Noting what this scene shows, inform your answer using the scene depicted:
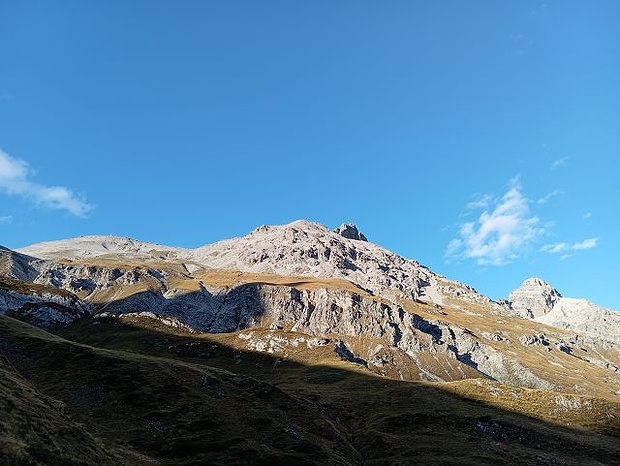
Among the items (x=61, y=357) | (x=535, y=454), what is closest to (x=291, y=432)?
(x=535, y=454)

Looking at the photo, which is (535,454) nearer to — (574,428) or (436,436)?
(436,436)

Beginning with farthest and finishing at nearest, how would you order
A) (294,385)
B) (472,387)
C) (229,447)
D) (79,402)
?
(294,385)
(472,387)
(79,402)
(229,447)

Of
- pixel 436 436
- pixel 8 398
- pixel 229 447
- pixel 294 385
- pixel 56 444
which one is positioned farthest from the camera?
pixel 294 385

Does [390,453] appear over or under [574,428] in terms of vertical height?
under

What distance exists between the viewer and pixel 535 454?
8025cm

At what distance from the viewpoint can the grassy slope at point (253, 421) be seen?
220 ft

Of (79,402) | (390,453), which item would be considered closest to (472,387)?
(390,453)

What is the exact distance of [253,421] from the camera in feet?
259

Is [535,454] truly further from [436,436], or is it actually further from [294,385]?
[294,385]

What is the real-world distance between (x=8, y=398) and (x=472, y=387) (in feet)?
434

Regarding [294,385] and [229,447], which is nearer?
[229,447]

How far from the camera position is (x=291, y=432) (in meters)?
77.6

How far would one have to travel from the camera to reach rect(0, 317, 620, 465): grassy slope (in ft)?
220

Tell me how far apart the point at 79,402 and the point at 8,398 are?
129ft
